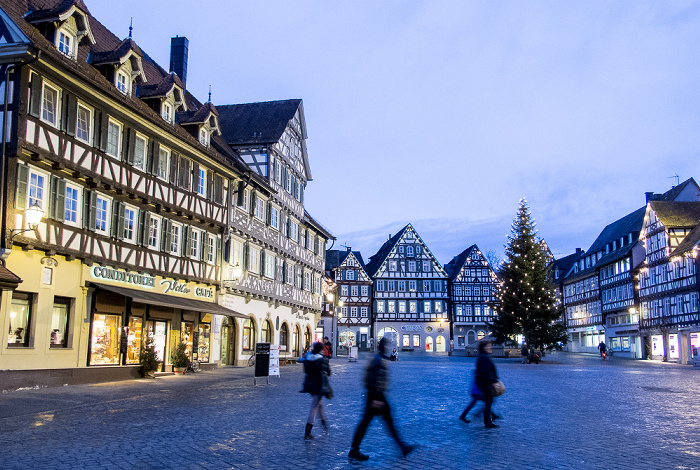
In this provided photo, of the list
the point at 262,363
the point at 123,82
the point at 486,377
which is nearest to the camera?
the point at 486,377

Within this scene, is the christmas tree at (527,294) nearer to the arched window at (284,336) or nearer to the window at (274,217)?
Answer: the arched window at (284,336)

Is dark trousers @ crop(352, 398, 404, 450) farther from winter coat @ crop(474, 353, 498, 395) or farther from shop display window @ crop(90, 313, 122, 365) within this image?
shop display window @ crop(90, 313, 122, 365)

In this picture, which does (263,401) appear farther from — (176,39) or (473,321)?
(473,321)

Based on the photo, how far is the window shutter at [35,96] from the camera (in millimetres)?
18375

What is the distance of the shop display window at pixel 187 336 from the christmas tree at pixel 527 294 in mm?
28865

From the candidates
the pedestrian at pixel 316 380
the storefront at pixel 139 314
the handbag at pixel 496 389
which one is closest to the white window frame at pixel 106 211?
the storefront at pixel 139 314

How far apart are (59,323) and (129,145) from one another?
6660 millimetres

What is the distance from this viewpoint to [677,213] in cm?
5438

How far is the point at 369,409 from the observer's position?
8.98 m

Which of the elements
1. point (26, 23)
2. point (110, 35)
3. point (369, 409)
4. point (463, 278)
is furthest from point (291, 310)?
point (463, 278)

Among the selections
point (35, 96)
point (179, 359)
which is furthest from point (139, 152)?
point (179, 359)

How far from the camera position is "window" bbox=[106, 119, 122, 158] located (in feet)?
73.0

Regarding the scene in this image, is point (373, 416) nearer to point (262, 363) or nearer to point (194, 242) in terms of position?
point (262, 363)

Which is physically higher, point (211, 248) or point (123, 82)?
point (123, 82)
